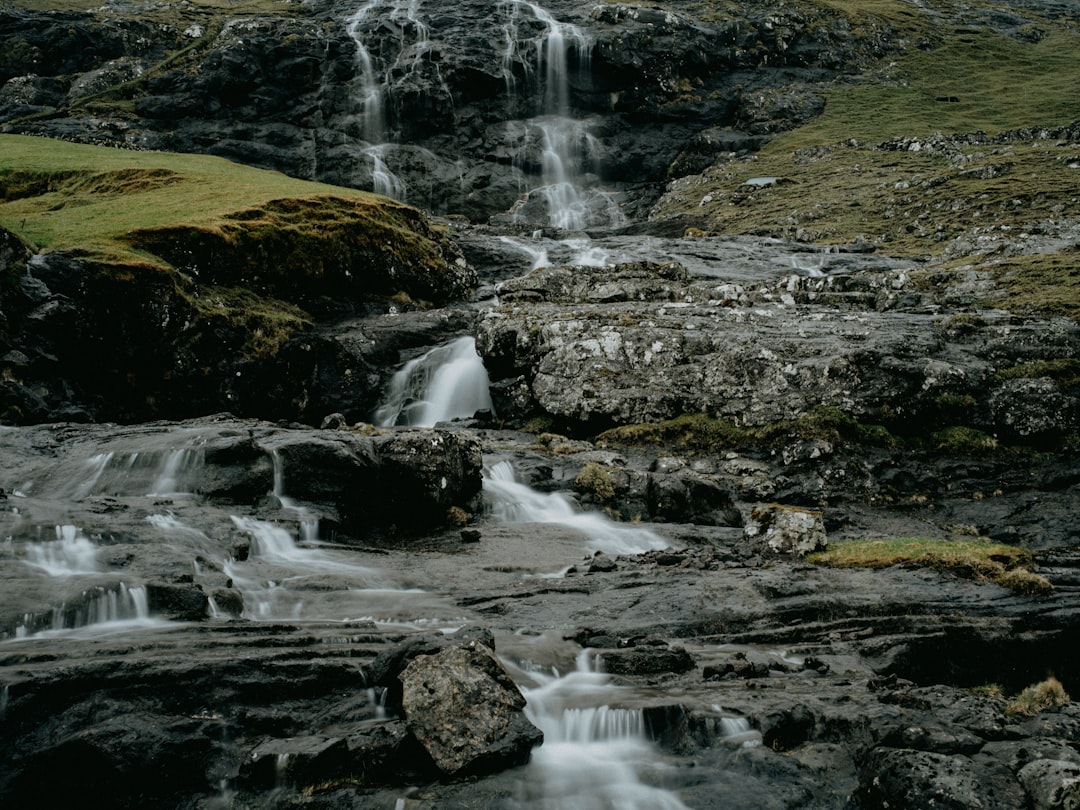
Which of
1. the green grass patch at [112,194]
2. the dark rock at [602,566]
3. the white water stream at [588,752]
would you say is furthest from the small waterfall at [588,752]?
the green grass patch at [112,194]

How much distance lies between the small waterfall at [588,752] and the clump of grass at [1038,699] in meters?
4.04

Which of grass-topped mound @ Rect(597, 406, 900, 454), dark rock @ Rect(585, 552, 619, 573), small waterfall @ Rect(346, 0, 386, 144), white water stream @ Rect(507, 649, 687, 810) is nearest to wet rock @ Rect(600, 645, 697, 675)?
white water stream @ Rect(507, 649, 687, 810)

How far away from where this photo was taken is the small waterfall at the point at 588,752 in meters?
6.95

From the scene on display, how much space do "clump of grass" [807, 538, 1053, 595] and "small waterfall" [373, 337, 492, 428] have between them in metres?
16.8

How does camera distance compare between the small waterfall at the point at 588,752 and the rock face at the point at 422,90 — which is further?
the rock face at the point at 422,90

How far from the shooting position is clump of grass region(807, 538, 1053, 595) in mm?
11133

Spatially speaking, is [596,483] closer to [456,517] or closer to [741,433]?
[456,517]

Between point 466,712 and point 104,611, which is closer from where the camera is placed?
point 466,712

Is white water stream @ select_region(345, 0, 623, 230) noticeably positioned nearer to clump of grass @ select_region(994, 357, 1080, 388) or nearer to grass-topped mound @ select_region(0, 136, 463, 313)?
grass-topped mound @ select_region(0, 136, 463, 313)

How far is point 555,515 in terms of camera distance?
1906 cm

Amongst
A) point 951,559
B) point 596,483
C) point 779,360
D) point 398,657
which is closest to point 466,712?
point 398,657

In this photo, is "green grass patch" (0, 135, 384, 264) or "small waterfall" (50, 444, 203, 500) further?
"green grass patch" (0, 135, 384, 264)

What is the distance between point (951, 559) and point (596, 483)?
30.0 ft

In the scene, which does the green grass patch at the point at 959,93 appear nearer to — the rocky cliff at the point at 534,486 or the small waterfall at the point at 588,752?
the rocky cliff at the point at 534,486
